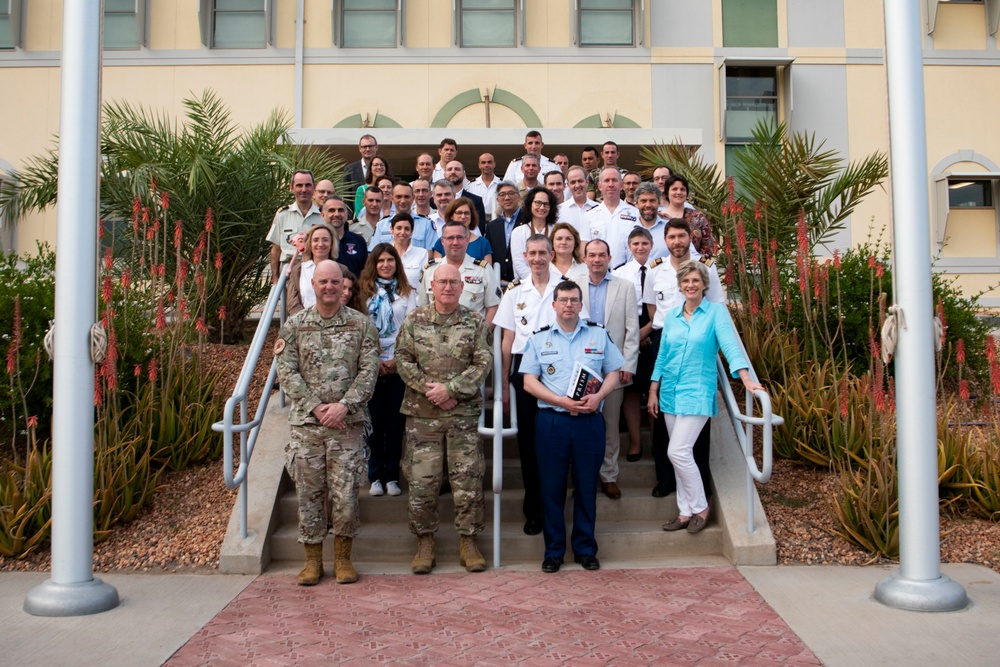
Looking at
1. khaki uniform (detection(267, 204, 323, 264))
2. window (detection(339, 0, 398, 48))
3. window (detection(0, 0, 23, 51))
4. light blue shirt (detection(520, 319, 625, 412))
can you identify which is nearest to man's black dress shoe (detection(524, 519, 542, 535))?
light blue shirt (detection(520, 319, 625, 412))

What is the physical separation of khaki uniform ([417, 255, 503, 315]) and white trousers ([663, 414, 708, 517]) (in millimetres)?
1654

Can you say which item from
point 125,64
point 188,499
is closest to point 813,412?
point 188,499

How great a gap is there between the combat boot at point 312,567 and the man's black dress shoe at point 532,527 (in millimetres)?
1397

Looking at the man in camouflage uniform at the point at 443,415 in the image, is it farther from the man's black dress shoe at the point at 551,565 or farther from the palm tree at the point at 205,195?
the palm tree at the point at 205,195

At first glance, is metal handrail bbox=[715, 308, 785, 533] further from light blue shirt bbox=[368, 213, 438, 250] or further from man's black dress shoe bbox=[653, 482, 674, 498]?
light blue shirt bbox=[368, 213, 438, 250]

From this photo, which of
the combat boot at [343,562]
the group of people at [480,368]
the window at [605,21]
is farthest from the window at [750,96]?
the combat boot at [343,562]

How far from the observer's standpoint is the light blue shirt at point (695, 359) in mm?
6094

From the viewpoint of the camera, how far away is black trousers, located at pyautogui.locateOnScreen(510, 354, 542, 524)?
20.7 ft

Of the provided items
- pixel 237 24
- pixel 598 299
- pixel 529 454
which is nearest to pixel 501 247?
pixel 598 299

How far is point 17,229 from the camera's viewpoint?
1717 centimetres

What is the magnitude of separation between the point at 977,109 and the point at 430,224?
47.7 ft

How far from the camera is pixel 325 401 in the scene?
5.66 metres

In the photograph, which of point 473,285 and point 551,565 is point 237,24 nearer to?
point 473,285

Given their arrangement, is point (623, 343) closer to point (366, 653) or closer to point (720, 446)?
point (720, 446)
